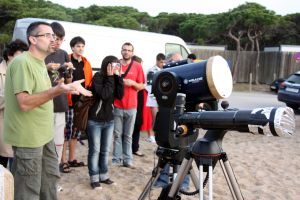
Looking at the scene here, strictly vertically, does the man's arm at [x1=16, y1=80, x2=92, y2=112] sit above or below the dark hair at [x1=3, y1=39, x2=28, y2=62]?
below

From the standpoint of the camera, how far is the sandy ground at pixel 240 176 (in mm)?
4777

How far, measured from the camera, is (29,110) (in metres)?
2.95

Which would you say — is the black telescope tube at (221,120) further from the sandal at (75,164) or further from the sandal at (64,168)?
the sandal at (75,164)

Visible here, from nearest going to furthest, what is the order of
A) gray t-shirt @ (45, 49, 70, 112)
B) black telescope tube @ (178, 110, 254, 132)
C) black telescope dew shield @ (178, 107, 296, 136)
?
black telescope dew shield @ (178, 107, 296, 136), black telescope tube @ (178, 110, 254, 132), gray t-shirt @ (45, 49, 70, 112)

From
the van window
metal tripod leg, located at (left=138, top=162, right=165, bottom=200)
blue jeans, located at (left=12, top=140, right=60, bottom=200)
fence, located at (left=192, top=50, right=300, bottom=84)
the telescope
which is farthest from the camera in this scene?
fence, located at (left=192, top=50, right=300, bottom=84)

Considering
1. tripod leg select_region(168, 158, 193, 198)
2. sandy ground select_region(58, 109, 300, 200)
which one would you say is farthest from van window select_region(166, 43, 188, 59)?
tripod leg select_region(168, 158, 193, 198)

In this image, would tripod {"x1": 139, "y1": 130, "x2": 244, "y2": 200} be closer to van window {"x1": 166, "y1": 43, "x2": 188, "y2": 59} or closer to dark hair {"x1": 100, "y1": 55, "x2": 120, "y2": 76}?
dark hair {"x1": 100, "y1": 55, "x2": 120, "y2": 76}

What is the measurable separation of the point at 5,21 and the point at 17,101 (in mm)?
22572

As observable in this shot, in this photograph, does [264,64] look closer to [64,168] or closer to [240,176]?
[240,176]

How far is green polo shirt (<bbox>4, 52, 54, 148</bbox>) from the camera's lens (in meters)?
2.88

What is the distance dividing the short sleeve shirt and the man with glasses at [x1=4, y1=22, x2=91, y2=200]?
2.55m

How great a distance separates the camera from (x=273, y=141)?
8.17 meters

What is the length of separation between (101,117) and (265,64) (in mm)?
→ 23799

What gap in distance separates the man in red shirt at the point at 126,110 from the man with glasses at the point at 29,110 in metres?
2.56
